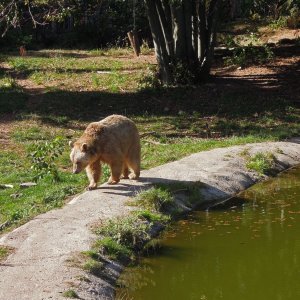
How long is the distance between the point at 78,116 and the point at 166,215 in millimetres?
10123

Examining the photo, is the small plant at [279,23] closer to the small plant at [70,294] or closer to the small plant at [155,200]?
the small plant at [155,200]

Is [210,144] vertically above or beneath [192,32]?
beneath

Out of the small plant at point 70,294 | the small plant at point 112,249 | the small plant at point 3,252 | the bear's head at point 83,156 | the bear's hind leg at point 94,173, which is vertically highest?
the bear's head at point 83,156

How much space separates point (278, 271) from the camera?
27.4 ft

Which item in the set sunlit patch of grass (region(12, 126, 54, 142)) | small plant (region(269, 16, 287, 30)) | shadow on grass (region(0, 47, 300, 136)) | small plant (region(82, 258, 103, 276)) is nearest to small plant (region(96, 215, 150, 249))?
small plant (region(82, 258, 103, 276))

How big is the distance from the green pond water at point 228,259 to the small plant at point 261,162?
191 centimetres

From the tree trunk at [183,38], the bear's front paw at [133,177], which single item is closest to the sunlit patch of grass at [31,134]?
the bear's front paw at [133,177]

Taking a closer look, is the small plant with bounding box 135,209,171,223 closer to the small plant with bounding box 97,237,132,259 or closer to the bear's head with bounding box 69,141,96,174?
the small plant with bounding box 97,237,132,259

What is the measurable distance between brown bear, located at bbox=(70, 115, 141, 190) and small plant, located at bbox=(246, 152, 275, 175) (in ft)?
9.37

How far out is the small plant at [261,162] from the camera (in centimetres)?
1353

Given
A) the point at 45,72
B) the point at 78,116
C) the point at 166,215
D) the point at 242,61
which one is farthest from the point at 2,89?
the point at 166,215

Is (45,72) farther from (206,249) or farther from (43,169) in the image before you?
(206,249)

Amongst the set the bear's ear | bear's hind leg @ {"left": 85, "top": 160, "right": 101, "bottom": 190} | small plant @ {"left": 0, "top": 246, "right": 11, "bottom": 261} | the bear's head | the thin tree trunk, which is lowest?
small plant @ {"left": 0, "top": 246, "right": 11, "bottom": 261}

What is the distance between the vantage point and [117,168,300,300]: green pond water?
25.6 ft
